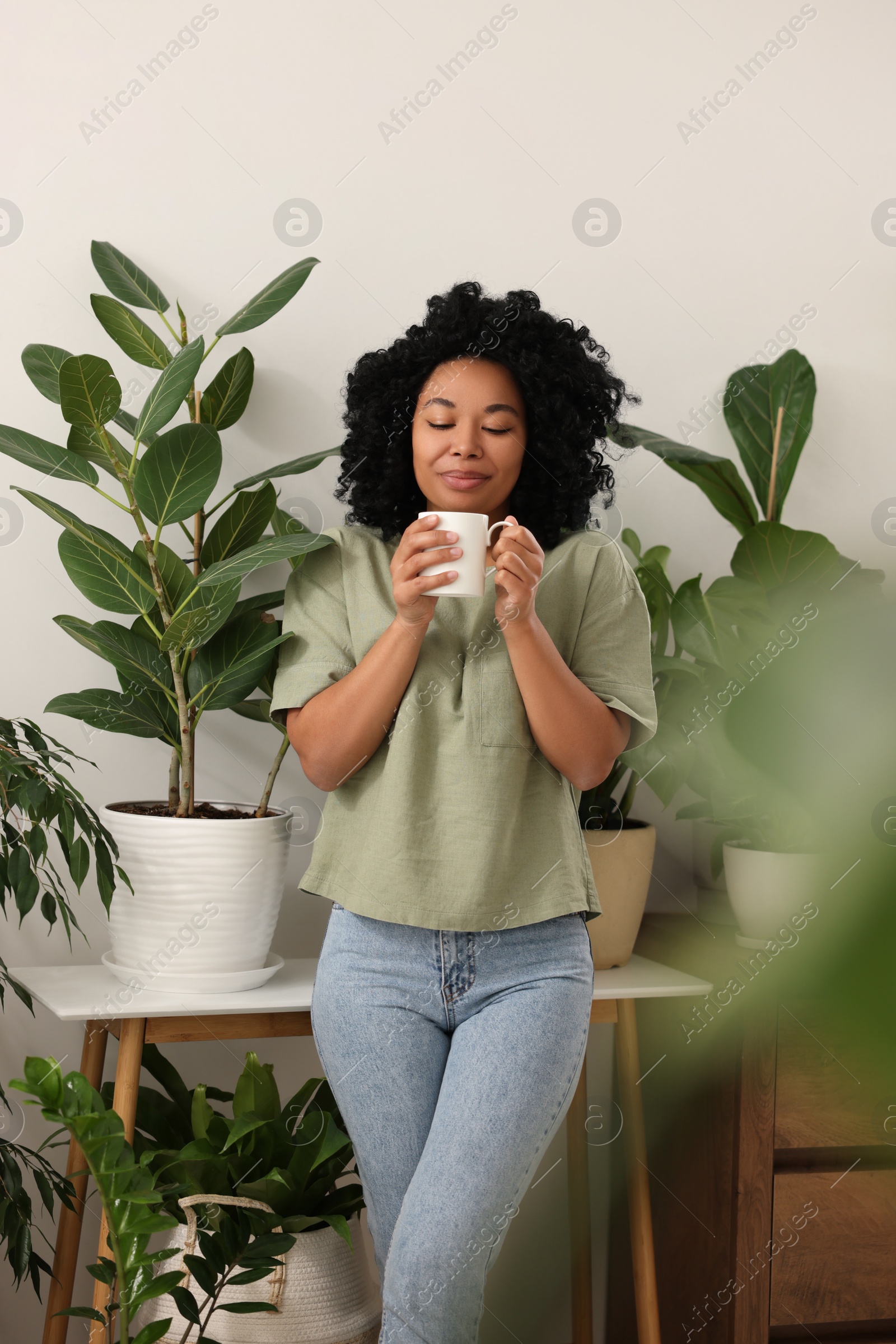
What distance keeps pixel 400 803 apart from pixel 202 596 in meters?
0.33

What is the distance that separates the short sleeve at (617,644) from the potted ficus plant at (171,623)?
0.30 m

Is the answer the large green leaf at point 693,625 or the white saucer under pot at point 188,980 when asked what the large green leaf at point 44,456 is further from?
the large green leaf at point 693,625

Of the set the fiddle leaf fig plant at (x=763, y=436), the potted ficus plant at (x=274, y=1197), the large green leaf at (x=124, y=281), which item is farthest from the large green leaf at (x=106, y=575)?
the fiddle leaf fig plant at (x=763, y=436)

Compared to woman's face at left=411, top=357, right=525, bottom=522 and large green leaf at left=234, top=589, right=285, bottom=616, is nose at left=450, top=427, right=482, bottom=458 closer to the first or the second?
woman's face at left=411, top=357, right=525, bottom=522

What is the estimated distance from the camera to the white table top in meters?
1.08

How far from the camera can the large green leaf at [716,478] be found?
1.30 meters

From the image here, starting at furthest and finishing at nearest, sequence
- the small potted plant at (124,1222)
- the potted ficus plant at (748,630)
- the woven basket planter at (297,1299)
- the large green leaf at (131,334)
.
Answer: the large green leaf at (131,334), the woven basket planter at (297,1299), the small potted plant at (124,1222), the potted ficus plant at (748,630)

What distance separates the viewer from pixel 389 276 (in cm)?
146

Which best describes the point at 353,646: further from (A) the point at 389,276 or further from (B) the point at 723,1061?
(B) the point at 723,1061

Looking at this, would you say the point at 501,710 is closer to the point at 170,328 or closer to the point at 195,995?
the point at 195,995

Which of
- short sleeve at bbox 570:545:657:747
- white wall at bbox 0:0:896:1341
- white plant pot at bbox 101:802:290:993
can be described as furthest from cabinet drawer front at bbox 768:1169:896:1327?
white plant pot at bbox 101:802:290:993

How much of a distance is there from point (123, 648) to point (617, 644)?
56 centimetres

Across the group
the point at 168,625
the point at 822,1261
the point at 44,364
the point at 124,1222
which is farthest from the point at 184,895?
the point at 822,1261

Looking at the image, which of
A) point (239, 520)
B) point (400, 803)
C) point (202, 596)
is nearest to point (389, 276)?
point (239, 520)
